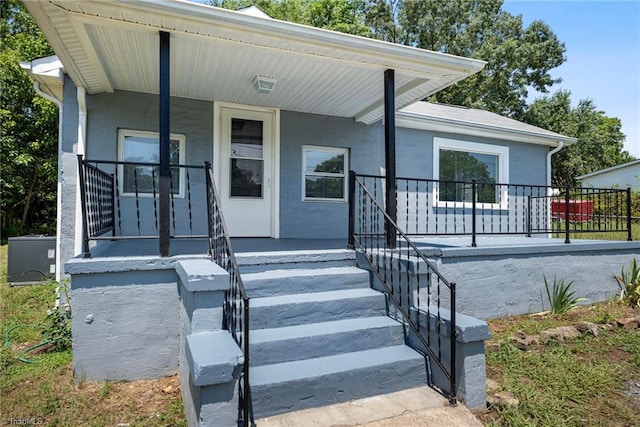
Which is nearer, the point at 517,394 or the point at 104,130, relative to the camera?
the point at 517,394

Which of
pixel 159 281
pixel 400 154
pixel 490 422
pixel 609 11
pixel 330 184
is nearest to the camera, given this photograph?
pixel 490 422

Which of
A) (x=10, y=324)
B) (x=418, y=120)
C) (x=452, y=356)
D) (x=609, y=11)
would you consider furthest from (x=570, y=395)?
(x=609, y=11)

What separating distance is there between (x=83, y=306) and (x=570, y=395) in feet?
12.8

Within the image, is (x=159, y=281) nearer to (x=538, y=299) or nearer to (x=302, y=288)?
(x=302, y=288)

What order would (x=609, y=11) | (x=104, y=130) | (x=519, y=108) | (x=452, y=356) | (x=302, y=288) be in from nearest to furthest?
1. (x=452, y=356)
2. (x=302, y=288)
3. (x=104, y=130)
4. (x=609, y=11)
5. (x=519, y=108)

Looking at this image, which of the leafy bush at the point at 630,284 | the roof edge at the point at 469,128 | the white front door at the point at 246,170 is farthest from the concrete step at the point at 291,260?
the leafy bush at the point at 630,284

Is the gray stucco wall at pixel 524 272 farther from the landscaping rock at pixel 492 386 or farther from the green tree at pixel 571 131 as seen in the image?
the green tree at pixel 571 131

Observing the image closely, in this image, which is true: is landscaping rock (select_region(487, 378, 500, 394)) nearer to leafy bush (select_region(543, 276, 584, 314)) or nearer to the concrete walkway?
the concrete walkway

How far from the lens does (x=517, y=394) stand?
2.79 m

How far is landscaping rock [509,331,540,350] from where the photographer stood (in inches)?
143

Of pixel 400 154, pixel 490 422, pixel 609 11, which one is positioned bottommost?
pixel 490 422

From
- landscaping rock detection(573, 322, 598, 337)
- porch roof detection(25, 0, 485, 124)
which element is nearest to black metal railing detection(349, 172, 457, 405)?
porch roof detection(25, 0, 485, 124)

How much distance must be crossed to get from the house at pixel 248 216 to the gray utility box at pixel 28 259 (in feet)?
7.12

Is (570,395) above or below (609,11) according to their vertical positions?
below
